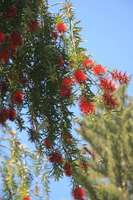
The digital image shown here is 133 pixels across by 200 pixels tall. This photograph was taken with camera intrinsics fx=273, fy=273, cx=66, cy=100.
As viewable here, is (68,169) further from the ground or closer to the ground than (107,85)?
closer to the ground

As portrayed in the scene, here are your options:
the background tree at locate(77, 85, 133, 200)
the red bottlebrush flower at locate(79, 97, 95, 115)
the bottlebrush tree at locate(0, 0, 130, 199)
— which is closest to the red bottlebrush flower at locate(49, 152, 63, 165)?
the bottlebrush tree at locate(0, 0, 130, 199)

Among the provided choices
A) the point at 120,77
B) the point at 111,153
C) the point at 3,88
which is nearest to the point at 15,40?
the point at 3,88

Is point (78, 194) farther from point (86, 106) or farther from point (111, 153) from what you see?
point (111, 153)

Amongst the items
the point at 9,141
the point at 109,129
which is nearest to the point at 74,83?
the point at 9,141

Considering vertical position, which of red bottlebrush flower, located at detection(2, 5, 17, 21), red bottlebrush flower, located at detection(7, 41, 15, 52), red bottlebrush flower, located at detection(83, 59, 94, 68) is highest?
red bottlebrush flower, located at detection(2, 5, 17, 21)

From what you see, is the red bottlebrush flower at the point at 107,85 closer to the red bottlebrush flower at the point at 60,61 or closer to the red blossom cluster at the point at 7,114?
the red bottlebrush flower at the point at 60,61

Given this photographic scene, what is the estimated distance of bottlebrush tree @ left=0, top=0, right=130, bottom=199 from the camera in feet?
1.76

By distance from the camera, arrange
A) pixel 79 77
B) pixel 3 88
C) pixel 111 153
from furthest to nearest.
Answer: pixel 111 153, pixel 3 88, pixel 79 77

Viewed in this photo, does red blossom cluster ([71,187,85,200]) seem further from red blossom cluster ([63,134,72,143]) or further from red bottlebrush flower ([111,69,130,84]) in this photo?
red bottlebrush flower ([111,69,130,84])

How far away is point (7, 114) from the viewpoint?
59 cm

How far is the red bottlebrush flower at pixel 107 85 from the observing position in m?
0.53

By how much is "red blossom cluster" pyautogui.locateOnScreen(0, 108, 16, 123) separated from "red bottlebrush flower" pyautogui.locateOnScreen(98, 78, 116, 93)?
0.20 meters

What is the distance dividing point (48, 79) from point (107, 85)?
0.14 m

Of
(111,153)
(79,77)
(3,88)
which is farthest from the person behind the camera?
(111,153)
